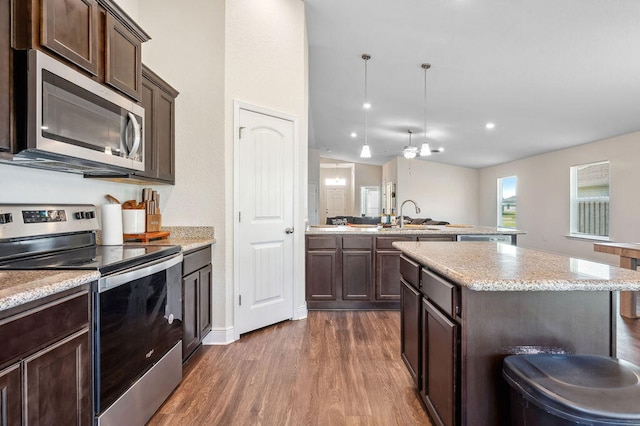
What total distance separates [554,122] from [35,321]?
6.89 meters

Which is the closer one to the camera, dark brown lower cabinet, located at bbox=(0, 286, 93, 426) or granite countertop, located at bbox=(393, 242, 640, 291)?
dark brown lower cabinet, located at bbox=(0, 286, 93, 426)

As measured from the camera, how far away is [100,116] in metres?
1.67

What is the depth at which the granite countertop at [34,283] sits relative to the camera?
936 mm

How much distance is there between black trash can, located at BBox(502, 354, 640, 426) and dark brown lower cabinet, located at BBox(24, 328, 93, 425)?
1528 mm

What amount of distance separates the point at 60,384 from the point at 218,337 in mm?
1676

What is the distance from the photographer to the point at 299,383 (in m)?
2.09

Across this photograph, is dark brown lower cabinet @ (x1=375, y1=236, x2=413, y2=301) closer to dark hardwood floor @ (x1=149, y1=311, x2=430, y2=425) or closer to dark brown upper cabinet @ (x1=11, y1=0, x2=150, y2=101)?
dark hardwood floor @ (x1=149, y1=311, x2=430, y2=425)

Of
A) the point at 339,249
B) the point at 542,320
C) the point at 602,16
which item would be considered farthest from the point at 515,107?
the point at 542,320

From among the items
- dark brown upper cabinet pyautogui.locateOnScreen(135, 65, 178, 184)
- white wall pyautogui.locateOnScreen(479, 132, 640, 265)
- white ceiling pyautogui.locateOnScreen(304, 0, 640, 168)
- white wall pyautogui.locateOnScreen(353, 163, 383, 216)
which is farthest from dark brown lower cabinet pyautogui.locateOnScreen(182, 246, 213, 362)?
white wall pyautogui.locateOnScreen(353, 163, 383, 216)

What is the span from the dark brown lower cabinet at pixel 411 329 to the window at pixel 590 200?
19.3ft

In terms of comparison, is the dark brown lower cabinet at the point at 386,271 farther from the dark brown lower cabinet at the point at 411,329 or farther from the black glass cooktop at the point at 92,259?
the black glass cooktop at the point at 92,259

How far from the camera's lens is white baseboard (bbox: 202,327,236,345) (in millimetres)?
2717

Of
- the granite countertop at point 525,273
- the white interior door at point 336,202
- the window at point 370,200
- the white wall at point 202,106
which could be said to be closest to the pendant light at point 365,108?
the white wall at point 202,106

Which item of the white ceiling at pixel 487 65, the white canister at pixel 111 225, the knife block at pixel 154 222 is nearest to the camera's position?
the white canister at pixel 111 225
